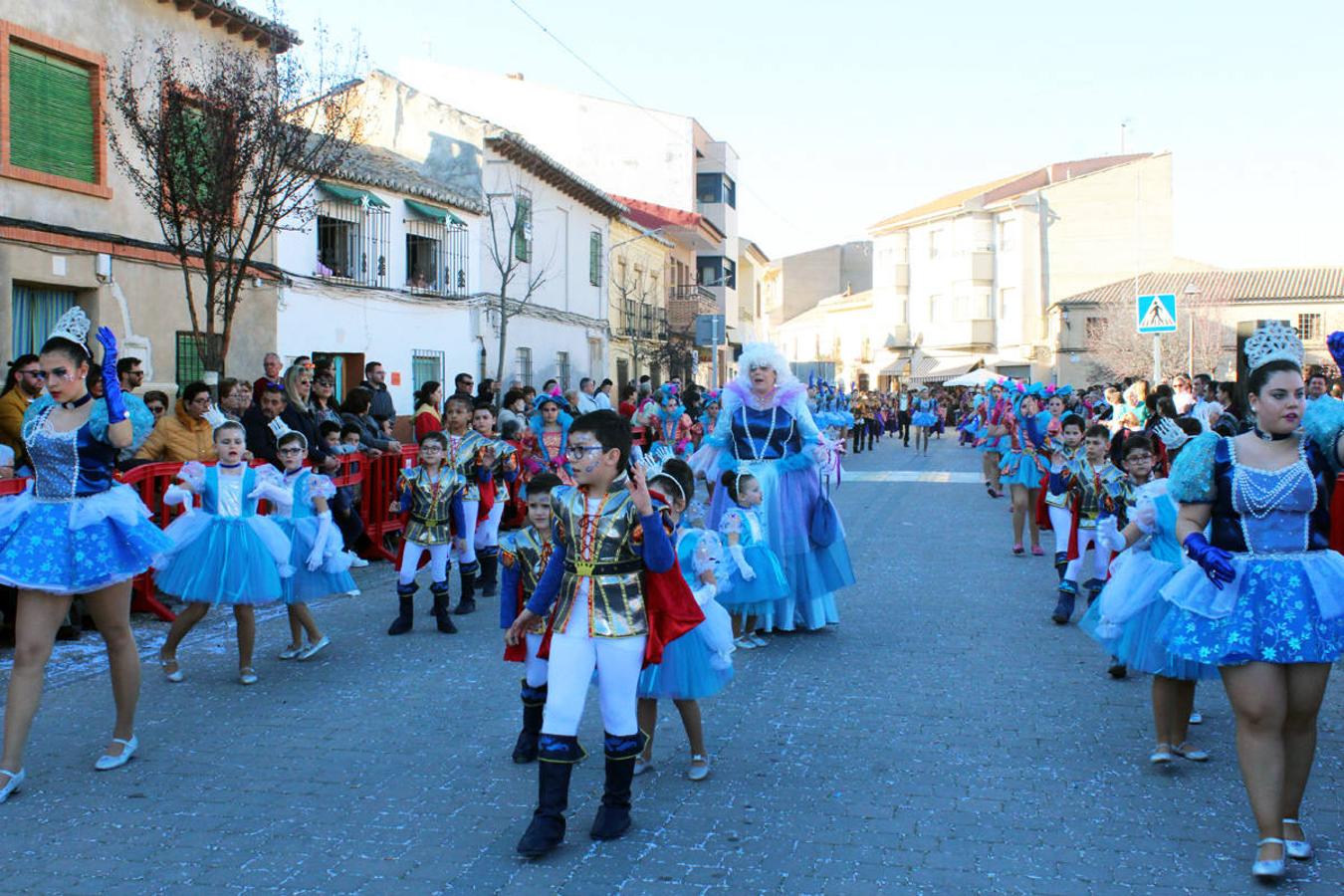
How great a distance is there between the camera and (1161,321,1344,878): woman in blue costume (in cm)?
433

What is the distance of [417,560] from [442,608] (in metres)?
0.38

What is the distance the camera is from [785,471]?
8812 millimetres

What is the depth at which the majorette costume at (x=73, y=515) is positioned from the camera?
537 centimetres

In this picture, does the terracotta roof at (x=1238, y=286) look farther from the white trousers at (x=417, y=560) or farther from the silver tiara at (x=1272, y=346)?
the silver tiara at (x=1272, y=346)

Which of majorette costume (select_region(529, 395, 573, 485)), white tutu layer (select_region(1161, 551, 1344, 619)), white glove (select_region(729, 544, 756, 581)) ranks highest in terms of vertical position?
majorette costume (select_region(529, 395, 573, 485))

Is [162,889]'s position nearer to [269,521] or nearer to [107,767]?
[107,767]

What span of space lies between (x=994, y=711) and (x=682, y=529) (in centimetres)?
197

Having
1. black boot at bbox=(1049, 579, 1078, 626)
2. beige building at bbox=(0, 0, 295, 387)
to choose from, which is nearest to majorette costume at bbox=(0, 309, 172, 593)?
black boot at bbox=(1049, 579, 1078, 626)

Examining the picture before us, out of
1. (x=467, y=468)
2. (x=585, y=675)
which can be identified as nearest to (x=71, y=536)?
(x=585, y=675)

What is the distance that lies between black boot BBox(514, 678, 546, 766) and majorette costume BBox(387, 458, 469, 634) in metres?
3.26

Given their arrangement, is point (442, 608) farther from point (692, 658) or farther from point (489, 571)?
point (692, 658)

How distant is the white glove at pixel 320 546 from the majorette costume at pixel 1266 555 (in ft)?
16.3

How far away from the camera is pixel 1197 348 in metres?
53.6

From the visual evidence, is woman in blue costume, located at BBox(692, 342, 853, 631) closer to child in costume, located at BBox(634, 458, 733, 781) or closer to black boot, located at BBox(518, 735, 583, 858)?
child in costume, located at BBox(634, 458, 733, 781)
